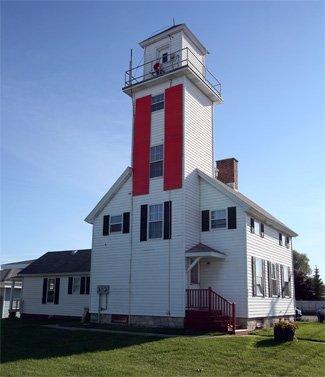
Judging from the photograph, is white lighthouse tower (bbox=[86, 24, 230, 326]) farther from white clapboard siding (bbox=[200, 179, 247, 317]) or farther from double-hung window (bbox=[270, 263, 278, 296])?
double-hung window (bbox=[270, 263, 278, 296])

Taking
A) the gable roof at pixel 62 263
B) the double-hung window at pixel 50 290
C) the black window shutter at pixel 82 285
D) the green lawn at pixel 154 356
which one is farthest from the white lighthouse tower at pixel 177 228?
the double-hung window at pixel 50 290

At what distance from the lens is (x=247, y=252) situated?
21062mm

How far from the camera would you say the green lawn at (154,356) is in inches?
484

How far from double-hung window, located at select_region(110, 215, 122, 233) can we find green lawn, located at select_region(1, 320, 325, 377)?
722 cm

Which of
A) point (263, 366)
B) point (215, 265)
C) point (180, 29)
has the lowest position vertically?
point (263, 366)

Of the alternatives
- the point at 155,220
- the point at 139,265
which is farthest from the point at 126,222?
the point at 139,265

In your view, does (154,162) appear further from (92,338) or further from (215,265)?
(92,338)

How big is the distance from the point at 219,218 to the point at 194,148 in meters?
3.87

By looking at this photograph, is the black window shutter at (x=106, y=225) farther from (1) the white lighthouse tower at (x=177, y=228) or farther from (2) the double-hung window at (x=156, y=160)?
(2) the double-hung window at (x=156, y=160)

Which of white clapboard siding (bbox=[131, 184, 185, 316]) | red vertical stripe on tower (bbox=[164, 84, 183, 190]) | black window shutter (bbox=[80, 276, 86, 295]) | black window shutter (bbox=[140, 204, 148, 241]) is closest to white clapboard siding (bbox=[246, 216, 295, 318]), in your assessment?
white clapboard siding (bbox=[131, 184, 185, 316])

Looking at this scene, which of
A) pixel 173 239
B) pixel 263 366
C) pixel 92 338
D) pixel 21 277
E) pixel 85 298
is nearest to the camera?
pixel 263 366

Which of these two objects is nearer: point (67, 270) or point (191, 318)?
point (191, 318)

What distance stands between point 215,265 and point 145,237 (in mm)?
3634

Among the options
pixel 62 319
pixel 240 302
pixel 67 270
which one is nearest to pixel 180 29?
pixel 240 302
